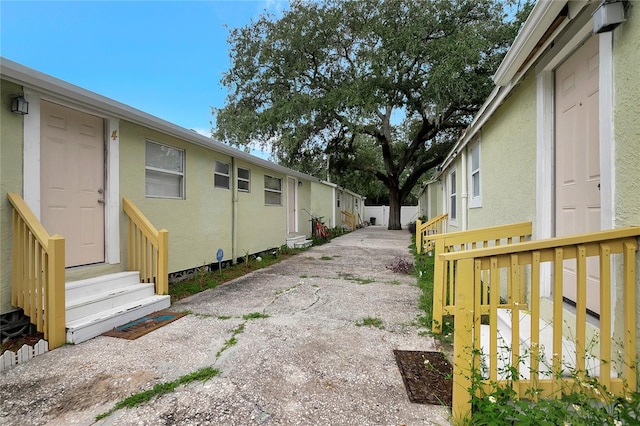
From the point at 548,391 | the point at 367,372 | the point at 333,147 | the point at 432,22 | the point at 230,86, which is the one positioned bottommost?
the point at 367,372

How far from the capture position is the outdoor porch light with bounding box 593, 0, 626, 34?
1.75 m

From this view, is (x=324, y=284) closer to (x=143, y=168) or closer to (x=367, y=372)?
(x=367, y=372)

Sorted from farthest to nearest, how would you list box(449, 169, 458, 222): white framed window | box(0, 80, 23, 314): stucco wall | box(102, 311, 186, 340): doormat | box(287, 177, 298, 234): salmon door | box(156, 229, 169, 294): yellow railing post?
1. box(287, 177, 298, 234): salmon door
2. box(449, 169, 458, 222): white framed window
3. box(156, 229, 169, 294): yellow railing post
4. box(102, 311, 186, 340): doormat
5. box(0, 80, 23, 314): stucco wall

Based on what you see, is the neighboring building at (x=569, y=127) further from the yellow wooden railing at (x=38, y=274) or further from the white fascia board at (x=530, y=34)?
the yellow wooden railing at (x=38, y=274)

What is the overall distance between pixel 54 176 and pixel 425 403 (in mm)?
4334

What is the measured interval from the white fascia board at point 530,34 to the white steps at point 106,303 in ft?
15.5

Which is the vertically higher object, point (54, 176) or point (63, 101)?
point (63, 101)

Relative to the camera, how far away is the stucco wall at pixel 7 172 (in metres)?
2.88

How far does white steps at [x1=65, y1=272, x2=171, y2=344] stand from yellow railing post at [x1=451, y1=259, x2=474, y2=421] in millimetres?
3329

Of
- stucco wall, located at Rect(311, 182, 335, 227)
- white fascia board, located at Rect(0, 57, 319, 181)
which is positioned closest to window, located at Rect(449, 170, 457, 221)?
stucco wall, located at Rect(311, 182, 335, 227)

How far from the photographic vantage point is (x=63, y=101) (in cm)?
341

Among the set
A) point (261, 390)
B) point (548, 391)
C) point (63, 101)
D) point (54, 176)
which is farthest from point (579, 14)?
point (54, 176)

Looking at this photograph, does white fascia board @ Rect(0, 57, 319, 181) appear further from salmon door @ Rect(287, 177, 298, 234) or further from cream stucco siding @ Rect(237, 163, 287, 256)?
salmon door @ Rect(287, 177, 298, 234)

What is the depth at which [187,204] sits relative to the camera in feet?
17.8
